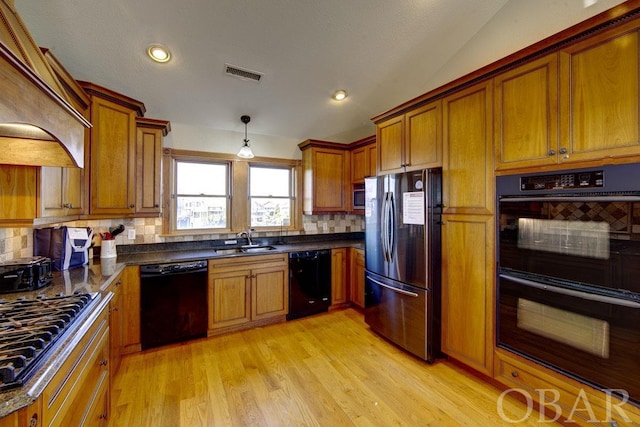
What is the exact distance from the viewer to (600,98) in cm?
148

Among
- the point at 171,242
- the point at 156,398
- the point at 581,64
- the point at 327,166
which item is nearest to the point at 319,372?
the point at 156,398

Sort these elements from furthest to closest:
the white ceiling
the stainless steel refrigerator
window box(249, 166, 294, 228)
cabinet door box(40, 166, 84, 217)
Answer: window box(249, 166, 294, 228), the stainless steel refrigerator, the white ceiling, cabinet door box(40, 166, 84, 217)

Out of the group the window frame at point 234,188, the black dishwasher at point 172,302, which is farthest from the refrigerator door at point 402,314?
the black dishwasher at point 172,302

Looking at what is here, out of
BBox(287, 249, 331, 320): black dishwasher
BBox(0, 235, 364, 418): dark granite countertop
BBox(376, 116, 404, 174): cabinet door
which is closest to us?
BBox(0, 235, 364, 418): dark granite countertop

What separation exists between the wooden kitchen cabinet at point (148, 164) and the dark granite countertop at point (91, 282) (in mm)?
537

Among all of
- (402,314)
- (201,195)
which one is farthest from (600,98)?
(201,195)

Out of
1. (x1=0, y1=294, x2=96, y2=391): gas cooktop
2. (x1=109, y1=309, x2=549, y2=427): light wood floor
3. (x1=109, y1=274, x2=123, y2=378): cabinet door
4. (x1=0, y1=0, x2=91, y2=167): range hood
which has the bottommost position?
(x1=109, y1=309, x2=549, y2=427): light wood floor

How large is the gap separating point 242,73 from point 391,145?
1.65 meters

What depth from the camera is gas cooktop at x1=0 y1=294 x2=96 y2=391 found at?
84 cm

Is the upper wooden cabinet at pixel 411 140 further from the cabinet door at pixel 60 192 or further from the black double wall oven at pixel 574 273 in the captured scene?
the cabinet door at pixel 60 192

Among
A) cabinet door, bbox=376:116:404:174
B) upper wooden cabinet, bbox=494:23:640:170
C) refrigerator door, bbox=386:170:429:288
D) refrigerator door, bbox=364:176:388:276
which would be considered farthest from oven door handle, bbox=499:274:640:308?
cabinet door, bbox=376:116:404:174

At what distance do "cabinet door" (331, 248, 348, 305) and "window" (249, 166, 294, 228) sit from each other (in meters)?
0.89

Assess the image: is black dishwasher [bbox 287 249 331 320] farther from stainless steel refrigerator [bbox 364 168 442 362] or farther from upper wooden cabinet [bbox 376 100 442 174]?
upper wooden cabinet [bbox 376 100 442 174]

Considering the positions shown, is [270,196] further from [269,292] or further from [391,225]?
[391,225]
